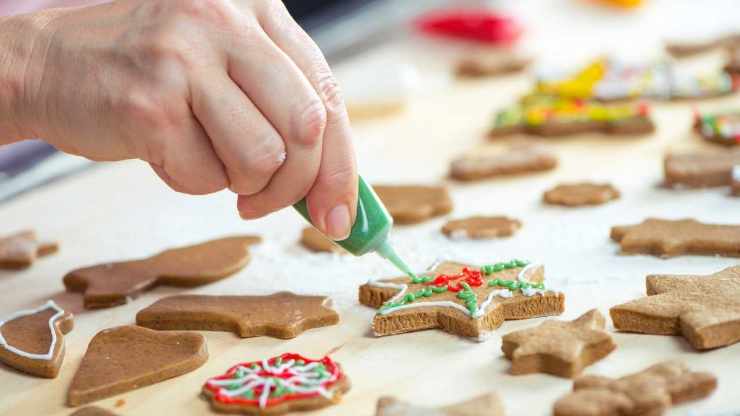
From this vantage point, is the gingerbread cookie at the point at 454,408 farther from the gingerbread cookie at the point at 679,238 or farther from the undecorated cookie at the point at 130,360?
the gingerbread cookie at the point at 679,238

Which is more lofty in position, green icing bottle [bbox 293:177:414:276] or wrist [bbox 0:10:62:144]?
wrist [bbox 0:10:62:144]

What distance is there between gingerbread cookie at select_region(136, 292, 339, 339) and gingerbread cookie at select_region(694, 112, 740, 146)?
966 mm

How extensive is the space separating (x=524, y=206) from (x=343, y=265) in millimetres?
397

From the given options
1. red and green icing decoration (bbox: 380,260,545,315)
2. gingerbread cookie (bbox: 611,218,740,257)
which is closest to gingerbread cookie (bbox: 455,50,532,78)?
gingerbread cookie (bbox: 611,218,740,257)

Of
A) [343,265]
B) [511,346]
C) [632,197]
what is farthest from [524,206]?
[511,346]

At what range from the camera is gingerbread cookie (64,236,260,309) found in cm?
160

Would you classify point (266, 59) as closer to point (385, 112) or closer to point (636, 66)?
point (385, 112)

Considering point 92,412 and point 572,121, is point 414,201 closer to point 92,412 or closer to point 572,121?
point 572,121

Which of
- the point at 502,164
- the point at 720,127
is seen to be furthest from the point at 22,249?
the point at 720,127

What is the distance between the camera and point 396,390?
4.14 ft

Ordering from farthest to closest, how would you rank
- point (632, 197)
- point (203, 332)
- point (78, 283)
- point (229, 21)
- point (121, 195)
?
point (121, 195) → point (632, 197) → point (78, 283) → point (203, 332) → point (229, 21)

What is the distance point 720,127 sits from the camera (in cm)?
208

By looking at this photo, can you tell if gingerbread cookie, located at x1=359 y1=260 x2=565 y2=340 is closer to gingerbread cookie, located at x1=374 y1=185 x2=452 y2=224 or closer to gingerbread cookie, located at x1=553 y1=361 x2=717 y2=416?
gingerbread cookie, located at x1=553 y1=361 x2=717 y2=416

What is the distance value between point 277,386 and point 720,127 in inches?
48.2
